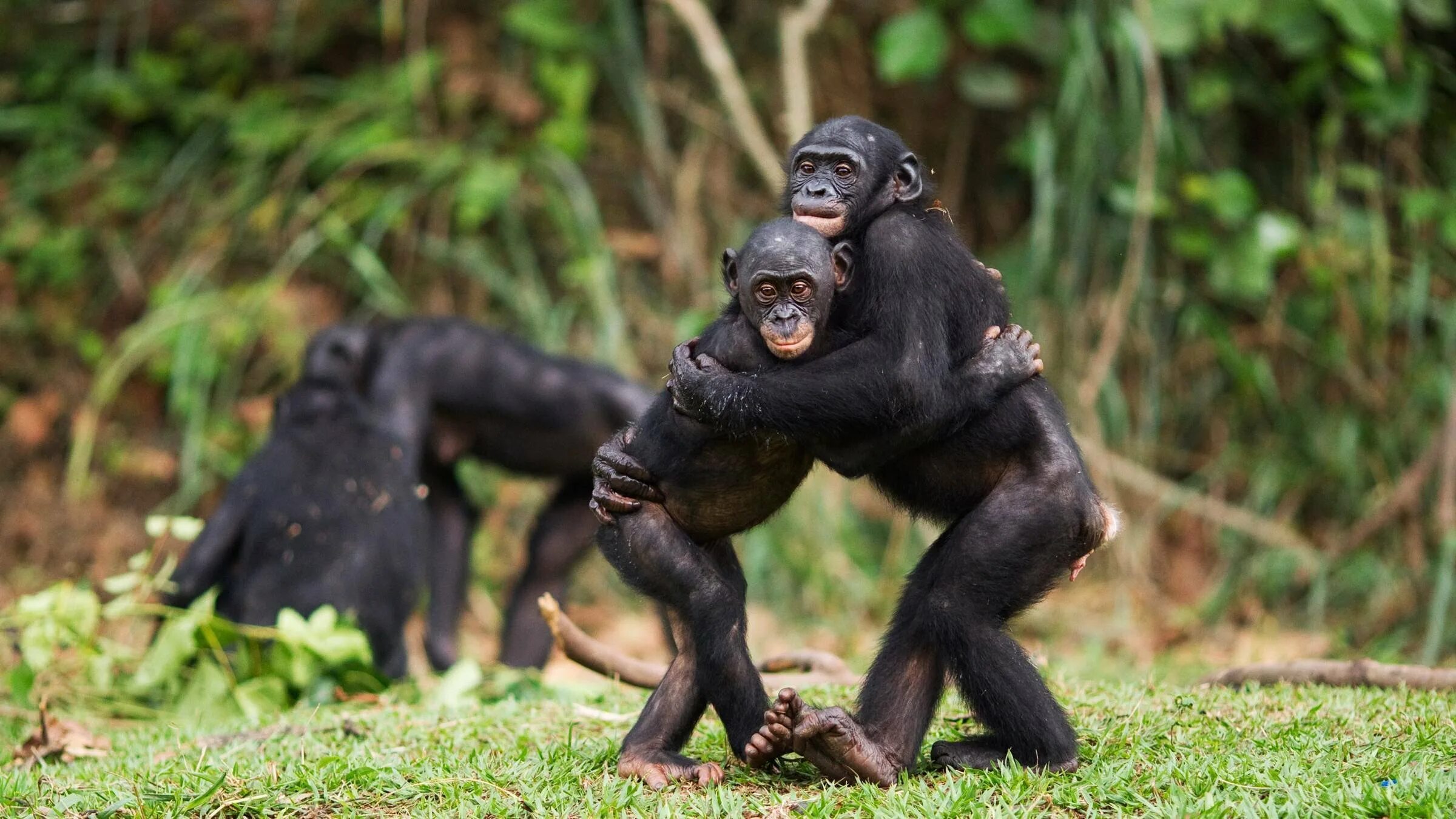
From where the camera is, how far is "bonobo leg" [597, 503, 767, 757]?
3.90 meters

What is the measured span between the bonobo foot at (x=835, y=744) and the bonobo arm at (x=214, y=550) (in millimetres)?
3853

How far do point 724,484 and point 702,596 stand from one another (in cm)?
37

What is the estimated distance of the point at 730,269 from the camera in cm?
434

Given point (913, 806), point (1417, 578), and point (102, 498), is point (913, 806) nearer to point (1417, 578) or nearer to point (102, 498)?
point (1417, 578)

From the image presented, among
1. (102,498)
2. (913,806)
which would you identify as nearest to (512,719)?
(913,806)

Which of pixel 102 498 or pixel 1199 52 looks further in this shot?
pixel 102 498

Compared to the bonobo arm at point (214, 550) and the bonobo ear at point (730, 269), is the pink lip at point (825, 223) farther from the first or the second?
the bonobo arm at point (214, 550)

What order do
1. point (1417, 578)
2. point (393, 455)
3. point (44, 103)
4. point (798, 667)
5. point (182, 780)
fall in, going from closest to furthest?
point (182, 780)
point (798, 667)
point (393, 455)
point (1417, 578)
point (44, 103)

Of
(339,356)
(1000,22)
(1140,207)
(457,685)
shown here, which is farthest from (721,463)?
(1000,22)

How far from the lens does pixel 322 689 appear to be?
596 centimetres

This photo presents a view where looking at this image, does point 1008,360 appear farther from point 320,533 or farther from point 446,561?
point 446,561

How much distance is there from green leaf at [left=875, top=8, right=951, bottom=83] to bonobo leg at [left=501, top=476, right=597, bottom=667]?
3.37 metres

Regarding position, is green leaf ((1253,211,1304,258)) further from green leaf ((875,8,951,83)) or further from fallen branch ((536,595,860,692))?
fallen branch ((536,595,860,692))

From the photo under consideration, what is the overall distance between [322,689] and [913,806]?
325 cm
